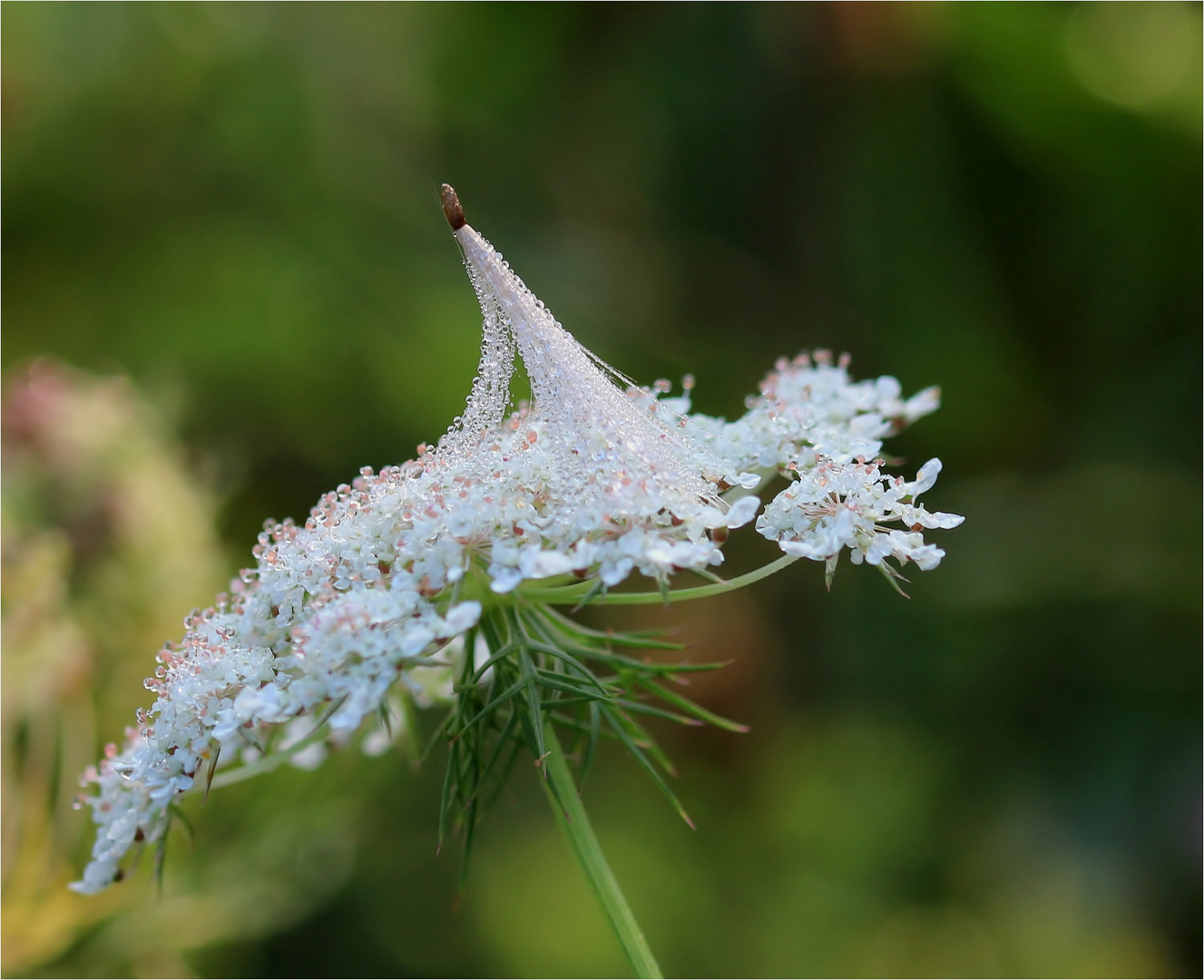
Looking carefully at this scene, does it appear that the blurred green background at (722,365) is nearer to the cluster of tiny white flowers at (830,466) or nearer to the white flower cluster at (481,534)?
the white flower cluster at (481,534)

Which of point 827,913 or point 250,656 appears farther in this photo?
point 827,913

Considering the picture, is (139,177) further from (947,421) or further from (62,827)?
(947,421)

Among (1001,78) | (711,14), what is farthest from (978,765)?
(711,14)

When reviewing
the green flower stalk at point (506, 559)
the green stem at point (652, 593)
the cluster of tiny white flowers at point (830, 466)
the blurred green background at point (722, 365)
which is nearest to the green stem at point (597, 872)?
the green flower stalk at point (506, 559)

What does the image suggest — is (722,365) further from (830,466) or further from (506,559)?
(506,559)

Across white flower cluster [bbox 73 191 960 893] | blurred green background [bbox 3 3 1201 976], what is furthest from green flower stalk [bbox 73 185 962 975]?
blurred green background [bbox 3 3 1201 976]

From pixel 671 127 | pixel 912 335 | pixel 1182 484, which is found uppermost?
pixel 671 127

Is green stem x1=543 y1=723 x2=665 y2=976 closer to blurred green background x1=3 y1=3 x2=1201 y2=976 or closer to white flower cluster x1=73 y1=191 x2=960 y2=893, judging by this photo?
white flower cluster x1=73 y1=191 x2=960 y2=893

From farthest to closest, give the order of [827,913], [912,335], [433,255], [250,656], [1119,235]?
[433,255] → [912,335] → [1119,235] → [827,913] → [250,656]
